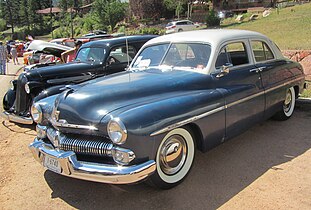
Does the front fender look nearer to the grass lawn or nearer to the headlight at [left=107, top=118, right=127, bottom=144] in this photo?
the headlight at [left=107, top=118, right=127, bottom=144]

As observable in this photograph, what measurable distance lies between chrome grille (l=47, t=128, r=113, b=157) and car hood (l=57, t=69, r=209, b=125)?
0.18 meters

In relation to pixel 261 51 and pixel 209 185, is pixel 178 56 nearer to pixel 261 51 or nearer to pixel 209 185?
pixel 261 51

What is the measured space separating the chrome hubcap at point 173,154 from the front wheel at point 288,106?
272 centimetres

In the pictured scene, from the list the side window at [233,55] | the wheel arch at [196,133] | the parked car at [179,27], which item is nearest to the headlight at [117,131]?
the wheel arch at [196,133]

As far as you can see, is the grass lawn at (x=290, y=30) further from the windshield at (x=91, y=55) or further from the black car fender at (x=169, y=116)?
the black car fender at (x=169, y=116)

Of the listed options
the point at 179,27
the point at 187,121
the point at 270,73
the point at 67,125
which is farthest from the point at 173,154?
the point at 179,27

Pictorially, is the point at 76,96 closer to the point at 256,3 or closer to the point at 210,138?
the point at 210,138

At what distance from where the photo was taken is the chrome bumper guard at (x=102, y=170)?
115 inches

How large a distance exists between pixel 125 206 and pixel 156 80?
154 cm

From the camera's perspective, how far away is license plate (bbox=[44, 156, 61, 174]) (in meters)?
3.23

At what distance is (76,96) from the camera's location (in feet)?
11.6

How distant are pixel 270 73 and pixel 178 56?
5.24ft

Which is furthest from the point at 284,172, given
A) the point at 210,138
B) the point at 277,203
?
the point at 210,138

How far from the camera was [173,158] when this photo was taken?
11.3 ft
